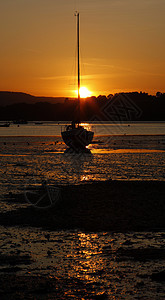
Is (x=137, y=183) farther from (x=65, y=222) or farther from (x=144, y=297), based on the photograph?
(x=144, y=297)

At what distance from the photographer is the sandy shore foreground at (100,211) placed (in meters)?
14.5

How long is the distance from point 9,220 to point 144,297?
7.74m

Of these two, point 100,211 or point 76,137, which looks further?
point 76,137

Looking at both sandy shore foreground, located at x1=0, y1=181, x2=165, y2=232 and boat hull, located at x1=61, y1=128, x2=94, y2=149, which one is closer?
sandy shore foreground, located at x1=0, y1=181, x2=165, y2=232

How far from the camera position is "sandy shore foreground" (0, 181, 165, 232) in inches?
572

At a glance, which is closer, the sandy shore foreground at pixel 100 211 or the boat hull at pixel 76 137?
the sandy shore foreground at pixel 100 211

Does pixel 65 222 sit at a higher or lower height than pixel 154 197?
lower

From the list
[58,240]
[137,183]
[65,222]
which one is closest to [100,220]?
[65,222]

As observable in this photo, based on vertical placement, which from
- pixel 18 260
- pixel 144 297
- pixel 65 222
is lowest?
pixel 144 297

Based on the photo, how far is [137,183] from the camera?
2502cm

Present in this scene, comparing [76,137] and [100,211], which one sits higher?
[76,137]

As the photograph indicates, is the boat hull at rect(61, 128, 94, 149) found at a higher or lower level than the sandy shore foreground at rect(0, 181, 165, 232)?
higher

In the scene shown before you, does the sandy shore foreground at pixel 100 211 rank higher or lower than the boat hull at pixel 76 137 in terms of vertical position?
lower

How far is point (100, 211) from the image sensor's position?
657 inches
